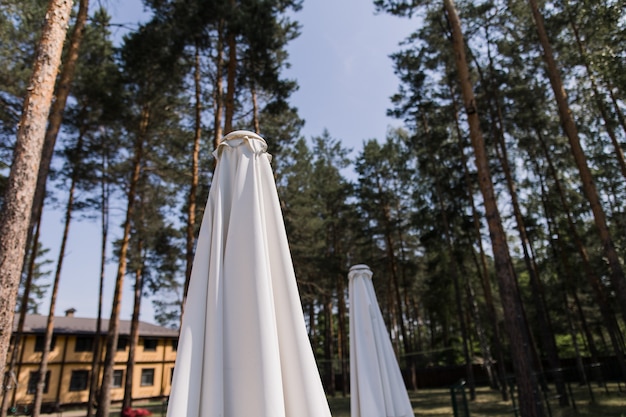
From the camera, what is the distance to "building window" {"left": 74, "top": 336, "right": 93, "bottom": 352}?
22812 mm

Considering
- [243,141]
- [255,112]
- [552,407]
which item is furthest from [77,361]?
[243,141]

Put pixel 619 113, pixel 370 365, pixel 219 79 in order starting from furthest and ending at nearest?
pixel 619 113 < pixel 219 79 < pixel 370 365

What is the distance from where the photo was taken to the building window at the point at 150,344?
978 inches

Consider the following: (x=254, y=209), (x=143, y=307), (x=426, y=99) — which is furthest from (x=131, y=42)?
(x=143, y=307)

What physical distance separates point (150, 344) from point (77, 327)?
14.8 feet

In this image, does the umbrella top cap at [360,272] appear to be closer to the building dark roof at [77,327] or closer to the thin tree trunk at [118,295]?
the thin tree trunk at [118,295]

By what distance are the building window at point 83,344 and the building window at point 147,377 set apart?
353 cm

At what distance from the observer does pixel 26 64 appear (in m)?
11.0

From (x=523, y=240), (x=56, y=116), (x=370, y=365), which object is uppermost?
(x=56, y=116)

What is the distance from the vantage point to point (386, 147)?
19.7 meters

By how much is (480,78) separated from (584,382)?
11.6 meters

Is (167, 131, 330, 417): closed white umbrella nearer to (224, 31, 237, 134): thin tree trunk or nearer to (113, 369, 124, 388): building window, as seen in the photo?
(224, 31, 237, 134): thin tree trunk

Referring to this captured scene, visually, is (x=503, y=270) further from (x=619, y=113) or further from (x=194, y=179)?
(x=619, y=113)

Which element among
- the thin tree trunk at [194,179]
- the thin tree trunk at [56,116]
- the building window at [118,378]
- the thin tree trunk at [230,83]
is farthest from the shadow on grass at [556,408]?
the building window at [118,378]
